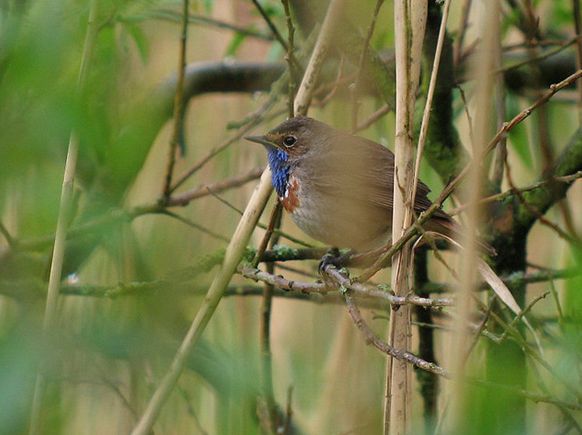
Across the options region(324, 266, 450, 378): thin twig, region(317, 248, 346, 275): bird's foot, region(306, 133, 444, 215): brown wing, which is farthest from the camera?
region(317, 248, 346, 275): bird's foot

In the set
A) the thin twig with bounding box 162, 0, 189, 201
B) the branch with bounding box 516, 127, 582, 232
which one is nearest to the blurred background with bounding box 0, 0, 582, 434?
the branch with bounding box 516, 127, 582, 232

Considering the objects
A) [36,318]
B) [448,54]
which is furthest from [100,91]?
[448,54]

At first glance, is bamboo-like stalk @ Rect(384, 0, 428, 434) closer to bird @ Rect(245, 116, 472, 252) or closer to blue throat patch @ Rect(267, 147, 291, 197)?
bird @ Rect(245, 116, 472, 252)

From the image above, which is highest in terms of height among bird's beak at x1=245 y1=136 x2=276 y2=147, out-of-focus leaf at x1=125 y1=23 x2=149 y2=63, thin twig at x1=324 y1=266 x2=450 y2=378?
out-of-focus leaf at x1=125 y1=23 x2=149 y2=63

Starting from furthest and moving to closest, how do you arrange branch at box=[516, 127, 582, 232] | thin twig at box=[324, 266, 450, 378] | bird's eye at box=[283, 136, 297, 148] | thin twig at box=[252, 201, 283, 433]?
bird's eye at box=[283, 136, 297, 148] → branch at box=[516, 127, 582, 232] → thin twig at box=[252, 201, 283, 433] → thin twig at box=[324, 266, 450, 378]

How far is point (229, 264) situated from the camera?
2330 millimetres

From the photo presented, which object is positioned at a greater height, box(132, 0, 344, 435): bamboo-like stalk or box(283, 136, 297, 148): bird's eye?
box(283, 136, 297, 148): bird's eye

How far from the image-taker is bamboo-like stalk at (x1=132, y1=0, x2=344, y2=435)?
1.79m

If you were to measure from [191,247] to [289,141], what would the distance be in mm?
2339

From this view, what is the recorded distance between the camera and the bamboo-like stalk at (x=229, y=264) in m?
1.79

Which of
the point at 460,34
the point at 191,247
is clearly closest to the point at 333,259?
the point at 460,34

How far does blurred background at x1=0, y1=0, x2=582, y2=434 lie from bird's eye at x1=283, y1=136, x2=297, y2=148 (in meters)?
0.18

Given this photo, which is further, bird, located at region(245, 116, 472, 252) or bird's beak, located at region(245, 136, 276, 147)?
bird's beak, located at region(245, 136, 276, 147)

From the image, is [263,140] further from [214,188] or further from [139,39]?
[139,39]
